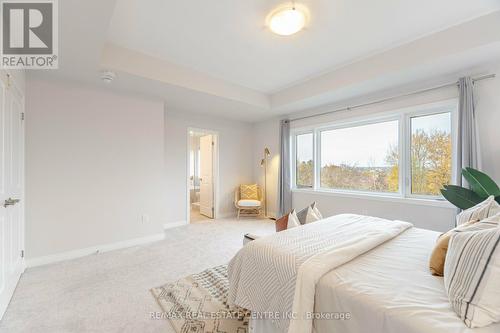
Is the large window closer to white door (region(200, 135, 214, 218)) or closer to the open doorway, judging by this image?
the open doorway

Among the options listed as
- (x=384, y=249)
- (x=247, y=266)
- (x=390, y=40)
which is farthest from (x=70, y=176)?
(x=390, y=40)

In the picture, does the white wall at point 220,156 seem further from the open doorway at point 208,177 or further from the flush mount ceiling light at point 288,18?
the flush mount ceiling light at point 288,18

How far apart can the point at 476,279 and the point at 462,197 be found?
206 cm

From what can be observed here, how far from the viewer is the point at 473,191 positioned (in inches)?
93.0

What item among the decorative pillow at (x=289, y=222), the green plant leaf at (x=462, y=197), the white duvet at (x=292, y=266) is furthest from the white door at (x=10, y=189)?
the green plant leaf at (x=462, y=197)

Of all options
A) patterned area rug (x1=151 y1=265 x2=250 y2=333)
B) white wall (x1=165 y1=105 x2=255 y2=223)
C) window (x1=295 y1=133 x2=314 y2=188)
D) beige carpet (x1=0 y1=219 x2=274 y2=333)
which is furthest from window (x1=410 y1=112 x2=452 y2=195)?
white wall (x1=165 y1=105 x2=255 y2=223)

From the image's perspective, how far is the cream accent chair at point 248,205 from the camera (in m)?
5.13

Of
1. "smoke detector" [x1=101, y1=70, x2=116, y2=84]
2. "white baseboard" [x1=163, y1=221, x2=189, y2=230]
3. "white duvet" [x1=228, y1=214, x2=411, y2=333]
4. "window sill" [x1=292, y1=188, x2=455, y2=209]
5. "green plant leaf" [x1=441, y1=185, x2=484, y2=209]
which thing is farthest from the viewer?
"white baseboard" [x1=163, y1=221, x2=189, y2=230]

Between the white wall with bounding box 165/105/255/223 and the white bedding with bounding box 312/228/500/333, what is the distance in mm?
3580

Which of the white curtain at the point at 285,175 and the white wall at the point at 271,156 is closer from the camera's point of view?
the white curtain at the point at 285,175

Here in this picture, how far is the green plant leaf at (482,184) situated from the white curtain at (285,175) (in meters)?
2.96

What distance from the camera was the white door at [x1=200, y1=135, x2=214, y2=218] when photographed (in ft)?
17.6

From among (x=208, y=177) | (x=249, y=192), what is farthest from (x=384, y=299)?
(x=208, y=177)

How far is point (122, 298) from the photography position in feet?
6.87
